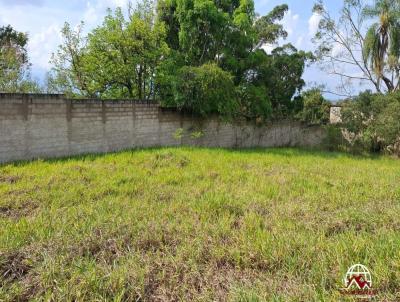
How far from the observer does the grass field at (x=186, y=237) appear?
208 cm

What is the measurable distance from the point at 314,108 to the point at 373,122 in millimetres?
4109

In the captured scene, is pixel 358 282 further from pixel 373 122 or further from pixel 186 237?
pixel 373 122

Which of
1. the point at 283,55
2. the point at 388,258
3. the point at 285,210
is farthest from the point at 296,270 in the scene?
the point at 283,55

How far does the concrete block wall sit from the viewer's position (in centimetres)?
599

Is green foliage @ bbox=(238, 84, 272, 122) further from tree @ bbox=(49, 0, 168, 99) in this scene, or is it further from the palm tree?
the palm tree

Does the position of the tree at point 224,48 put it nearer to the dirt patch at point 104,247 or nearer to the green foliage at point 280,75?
the green foliage at point 280,75

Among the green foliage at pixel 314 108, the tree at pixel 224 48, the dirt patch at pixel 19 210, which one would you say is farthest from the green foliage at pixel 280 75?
the dirt patch at pixel 19 210

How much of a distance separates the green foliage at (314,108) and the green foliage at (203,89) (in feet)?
24.0

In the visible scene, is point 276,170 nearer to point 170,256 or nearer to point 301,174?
point 301,174

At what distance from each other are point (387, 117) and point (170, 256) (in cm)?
1197

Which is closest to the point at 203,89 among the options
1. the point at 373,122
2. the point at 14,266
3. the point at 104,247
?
the point at 104,247

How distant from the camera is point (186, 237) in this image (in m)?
2.90

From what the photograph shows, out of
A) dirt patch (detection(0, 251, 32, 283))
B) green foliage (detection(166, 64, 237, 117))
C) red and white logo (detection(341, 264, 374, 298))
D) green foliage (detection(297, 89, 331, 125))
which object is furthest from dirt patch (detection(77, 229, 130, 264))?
green foliage (detection(297, 89, 331, 125))

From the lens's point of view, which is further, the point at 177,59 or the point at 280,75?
the point at 280,75
